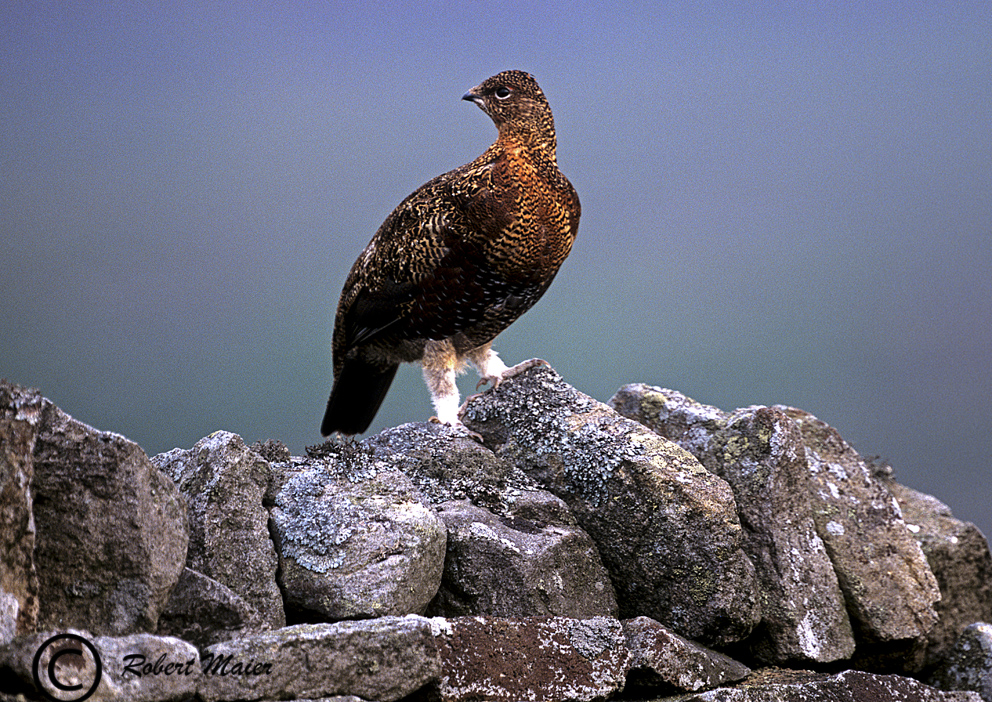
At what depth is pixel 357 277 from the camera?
224 inches

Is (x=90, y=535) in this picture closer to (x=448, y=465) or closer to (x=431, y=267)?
(x=448, y=465)

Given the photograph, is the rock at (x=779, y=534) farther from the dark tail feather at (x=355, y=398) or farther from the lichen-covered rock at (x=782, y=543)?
the dark tail feather at (x=355, y=398)

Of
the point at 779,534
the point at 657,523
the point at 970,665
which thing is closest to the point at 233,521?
the point at 657,523

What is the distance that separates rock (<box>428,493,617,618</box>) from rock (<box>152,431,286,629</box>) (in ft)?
2.71

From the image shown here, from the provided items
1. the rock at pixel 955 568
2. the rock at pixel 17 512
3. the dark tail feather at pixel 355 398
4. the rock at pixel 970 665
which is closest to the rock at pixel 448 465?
the dark tail feather at pixel 355 398

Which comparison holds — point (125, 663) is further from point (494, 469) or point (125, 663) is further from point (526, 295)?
point (526, 295)

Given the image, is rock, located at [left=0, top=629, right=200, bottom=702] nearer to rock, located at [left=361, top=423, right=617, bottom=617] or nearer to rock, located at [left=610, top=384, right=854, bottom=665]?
rock, located at [left=361, top=423, right=617, bottom=617]

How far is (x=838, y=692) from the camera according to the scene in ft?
13.6

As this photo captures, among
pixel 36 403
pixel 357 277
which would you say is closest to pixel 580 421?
pixel 357 277

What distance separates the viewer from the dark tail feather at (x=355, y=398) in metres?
6.04

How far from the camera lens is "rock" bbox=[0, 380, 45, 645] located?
10.2 feet

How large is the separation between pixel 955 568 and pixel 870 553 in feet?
4.21

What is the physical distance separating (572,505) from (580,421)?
0.49m

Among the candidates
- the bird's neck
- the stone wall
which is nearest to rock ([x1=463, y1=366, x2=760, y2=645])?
the stone wall
